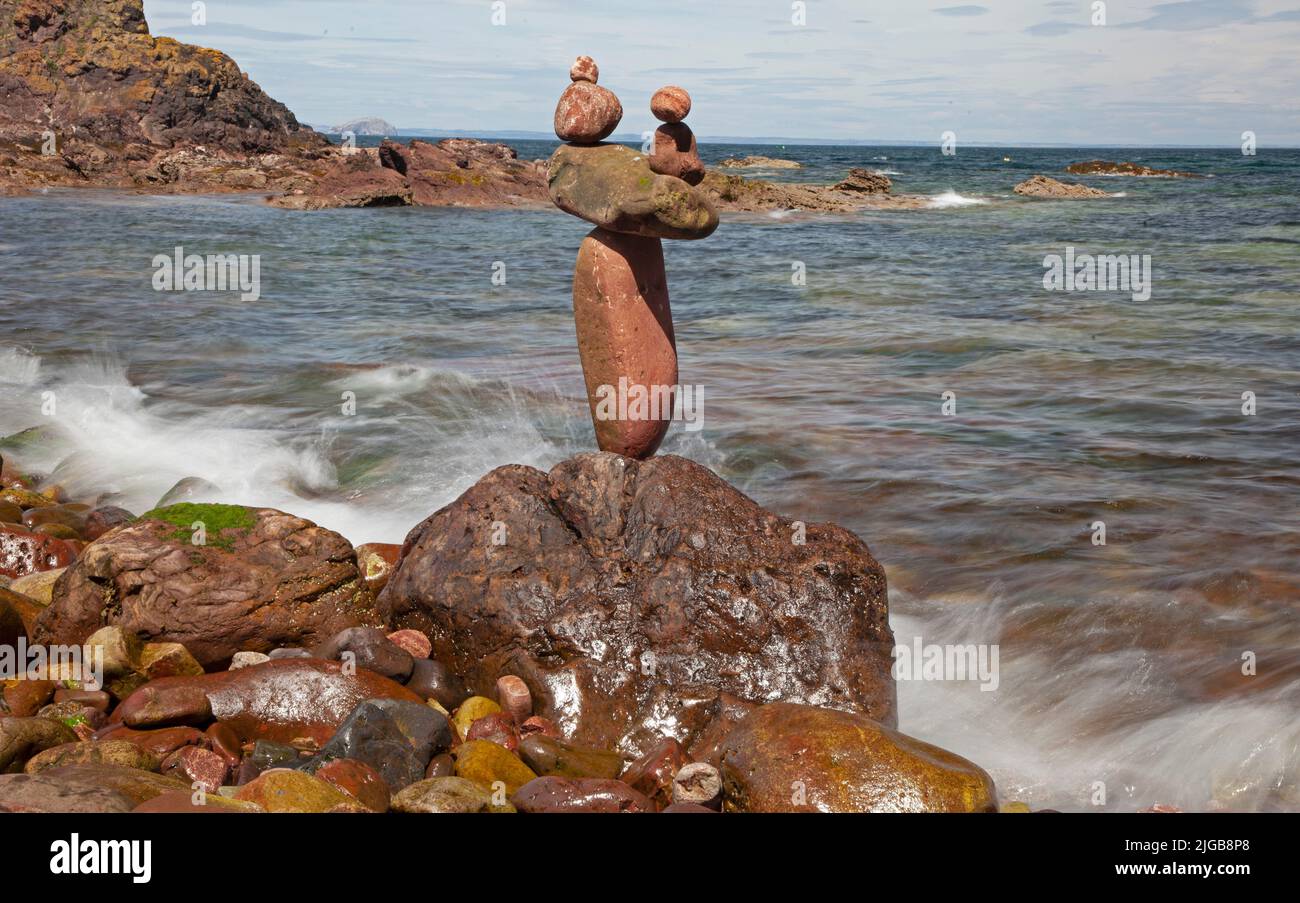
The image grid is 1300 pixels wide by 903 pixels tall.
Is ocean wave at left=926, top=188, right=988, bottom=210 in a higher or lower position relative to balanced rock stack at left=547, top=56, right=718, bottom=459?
higher

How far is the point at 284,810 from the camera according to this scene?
447cm

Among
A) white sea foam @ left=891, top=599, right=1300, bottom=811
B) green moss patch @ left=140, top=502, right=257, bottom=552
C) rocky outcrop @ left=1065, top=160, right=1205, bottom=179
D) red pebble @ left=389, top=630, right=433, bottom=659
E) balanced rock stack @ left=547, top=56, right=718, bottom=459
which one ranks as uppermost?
rocky outcrop @ left=1065, top=160, right=1205, bottom=179

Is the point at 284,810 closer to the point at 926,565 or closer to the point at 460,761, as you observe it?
the point at 460,761

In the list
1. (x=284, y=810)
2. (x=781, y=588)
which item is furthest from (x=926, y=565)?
(x=284, y=810)

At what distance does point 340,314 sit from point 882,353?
29.2 feet

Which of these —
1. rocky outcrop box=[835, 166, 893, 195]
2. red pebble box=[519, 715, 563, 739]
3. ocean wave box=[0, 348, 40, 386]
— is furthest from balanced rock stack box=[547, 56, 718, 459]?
rocky outcrop box=[835, 166, 893, 195]

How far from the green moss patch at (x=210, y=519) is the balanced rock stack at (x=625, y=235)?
2.19 meters

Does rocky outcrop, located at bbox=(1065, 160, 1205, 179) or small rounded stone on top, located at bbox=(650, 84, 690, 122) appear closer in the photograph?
small rounded stone on top, located at bbox=(650, 84, 690, 122)

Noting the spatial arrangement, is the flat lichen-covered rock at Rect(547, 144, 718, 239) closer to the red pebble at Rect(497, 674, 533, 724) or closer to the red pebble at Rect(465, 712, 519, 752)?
the red pebble at Rect(497, 674, 533, 724)

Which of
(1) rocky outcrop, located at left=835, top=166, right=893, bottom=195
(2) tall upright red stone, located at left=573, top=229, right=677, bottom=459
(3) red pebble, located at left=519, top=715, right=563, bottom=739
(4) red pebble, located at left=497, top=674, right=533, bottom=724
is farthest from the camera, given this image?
(1) rocky outcrop, located at left=835, top=166, right=893, bottom=195

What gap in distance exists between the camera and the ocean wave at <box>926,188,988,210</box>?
4706 cm

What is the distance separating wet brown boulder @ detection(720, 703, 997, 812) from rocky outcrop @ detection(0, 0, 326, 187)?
53359 millimetres

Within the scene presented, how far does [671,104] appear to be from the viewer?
6320mm

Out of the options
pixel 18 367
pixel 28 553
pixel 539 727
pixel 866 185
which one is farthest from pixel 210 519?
pixel 866 185
